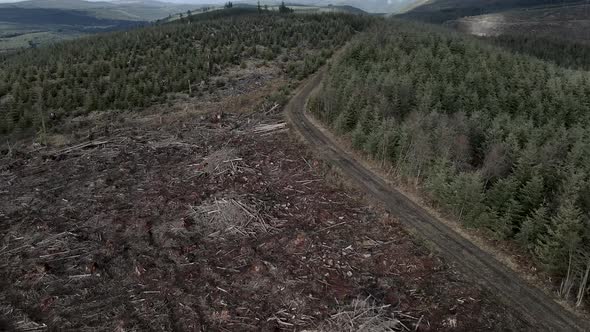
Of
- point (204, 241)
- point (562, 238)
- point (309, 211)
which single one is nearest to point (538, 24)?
point (562, 238)

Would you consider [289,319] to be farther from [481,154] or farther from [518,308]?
[481,154]

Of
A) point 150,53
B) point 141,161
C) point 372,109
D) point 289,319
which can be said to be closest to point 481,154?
point 372,109

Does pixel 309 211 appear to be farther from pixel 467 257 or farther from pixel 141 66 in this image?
pixel 141 66

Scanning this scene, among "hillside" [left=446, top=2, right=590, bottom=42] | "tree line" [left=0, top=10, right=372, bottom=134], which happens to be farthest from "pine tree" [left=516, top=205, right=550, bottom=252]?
"hillside" [left=446, top=2, right=590, bottom=42]

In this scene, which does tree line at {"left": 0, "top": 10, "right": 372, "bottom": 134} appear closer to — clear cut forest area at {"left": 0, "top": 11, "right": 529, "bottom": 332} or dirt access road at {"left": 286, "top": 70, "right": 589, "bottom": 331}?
clear cut forest area at {"left": 0, "top": 11, "right": 529, "bottom": 332}

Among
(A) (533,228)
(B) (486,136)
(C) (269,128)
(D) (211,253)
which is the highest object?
(B) (486,136)

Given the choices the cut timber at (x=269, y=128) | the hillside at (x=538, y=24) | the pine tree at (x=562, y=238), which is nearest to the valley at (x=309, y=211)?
the pine tree at (x=562, y=238)
